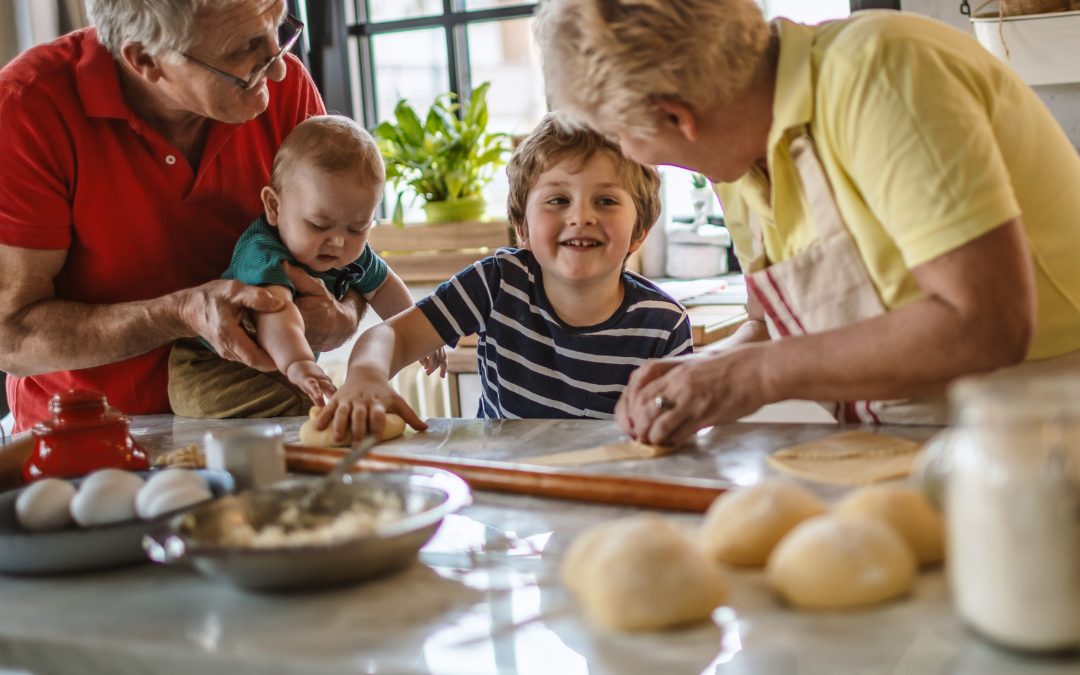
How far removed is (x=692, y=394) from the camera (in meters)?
1.19

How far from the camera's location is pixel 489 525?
1003 mm

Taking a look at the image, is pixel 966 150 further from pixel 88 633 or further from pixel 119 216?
pixel 119 216

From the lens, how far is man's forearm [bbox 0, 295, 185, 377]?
5.51ft

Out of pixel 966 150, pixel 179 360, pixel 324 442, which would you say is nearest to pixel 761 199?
pixel 966 150

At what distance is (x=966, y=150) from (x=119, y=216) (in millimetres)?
1499

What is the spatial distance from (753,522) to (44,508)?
70 centimetres

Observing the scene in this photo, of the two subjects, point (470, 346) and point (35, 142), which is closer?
point (35, 142)

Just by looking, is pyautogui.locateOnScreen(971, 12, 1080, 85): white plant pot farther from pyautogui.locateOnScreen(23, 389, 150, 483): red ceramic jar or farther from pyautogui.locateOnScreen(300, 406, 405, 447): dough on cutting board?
pyautogui.locateOnScreen(23, 389, 150, 483): red ceramic jar

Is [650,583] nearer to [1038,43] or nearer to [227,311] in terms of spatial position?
[227,311]

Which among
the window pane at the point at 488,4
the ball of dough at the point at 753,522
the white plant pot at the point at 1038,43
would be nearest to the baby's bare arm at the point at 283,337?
the ball of dough at the point at 753,522

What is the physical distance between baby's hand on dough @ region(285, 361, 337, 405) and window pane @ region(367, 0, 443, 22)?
9.02 feet

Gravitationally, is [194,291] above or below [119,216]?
below

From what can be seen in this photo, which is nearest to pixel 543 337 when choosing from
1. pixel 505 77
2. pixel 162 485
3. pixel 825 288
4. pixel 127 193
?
pixel 825 288

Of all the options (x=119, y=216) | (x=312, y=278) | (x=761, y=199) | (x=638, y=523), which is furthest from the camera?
(x=312, y=278)
